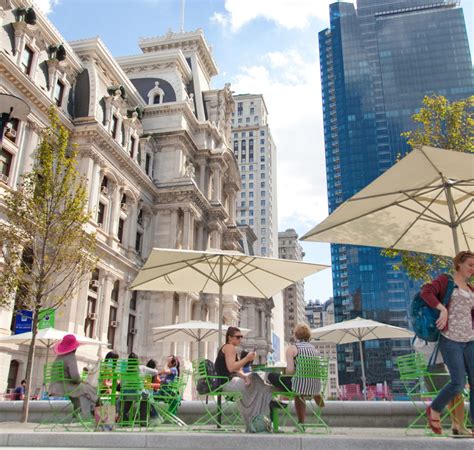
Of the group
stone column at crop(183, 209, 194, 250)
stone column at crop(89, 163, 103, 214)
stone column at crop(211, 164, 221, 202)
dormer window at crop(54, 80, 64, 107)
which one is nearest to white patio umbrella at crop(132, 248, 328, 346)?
stone column at crop(89, 163, 103, 214)

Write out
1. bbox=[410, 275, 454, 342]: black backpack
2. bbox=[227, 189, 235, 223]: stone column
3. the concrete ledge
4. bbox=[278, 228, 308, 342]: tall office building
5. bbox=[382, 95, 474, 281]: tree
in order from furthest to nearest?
1. bbox=[278, 228, 308, 342]: tall office building
2. bbox=[227, 189, 235, 223]: stone column
3. bbox=[382, 95, 474, 281]: tree
4. the concrete ledge
5. bbox=[410, 275, 454, 342]: black backpack

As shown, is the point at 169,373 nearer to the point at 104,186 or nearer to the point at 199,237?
the point at 104,186

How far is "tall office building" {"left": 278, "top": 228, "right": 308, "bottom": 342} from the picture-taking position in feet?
474

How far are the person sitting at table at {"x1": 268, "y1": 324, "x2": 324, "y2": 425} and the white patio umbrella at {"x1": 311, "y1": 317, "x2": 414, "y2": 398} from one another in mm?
11272

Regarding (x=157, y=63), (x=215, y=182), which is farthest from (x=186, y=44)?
(x=215, y=182)

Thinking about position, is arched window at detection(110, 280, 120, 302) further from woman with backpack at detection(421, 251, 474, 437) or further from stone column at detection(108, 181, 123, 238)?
woman with backpack at detection(421, 251, 474, 437)

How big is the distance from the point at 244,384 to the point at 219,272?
498cm

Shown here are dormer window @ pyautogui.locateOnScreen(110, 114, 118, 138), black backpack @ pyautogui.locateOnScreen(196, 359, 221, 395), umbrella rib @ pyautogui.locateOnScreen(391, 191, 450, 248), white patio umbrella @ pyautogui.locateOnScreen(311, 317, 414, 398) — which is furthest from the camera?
dormer window @ pyautogui.locateOnScreen(110, 114, 118, 138)

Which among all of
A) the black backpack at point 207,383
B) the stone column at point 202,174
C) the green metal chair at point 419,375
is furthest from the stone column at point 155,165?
the green metal chair at point 419,375

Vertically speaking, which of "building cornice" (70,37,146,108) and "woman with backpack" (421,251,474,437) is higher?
"building cornice" (70,37,146,108)

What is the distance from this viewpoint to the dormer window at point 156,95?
45.4 m

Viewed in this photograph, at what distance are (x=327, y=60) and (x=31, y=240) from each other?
141 metres

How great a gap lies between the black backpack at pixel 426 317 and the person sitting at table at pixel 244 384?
8.66 feet

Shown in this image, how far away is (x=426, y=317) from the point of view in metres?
6.11
